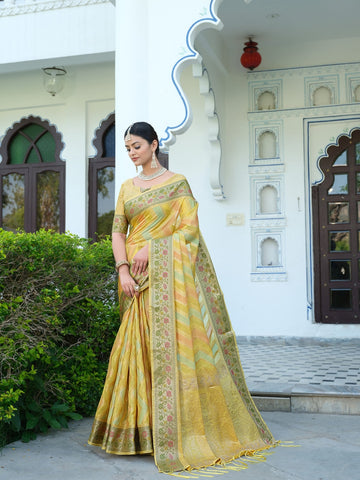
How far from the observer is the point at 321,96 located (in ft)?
21.1

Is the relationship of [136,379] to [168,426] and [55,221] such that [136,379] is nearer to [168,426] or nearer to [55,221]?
[168,426]

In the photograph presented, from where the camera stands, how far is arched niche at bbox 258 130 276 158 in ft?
21.5

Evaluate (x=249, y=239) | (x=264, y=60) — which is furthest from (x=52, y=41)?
(x=249, y=239)

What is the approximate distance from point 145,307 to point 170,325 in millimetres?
179

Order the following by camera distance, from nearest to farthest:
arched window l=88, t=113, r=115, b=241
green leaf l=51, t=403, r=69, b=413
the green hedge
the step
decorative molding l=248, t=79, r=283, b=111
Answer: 1. the green hedge
2. green leaf l=51, t=403, r=69, b=413
3. the step
4. decorative molding l=248, t=79, r=283, b=111
5. arched window l=88, t=113, r=115, b=241

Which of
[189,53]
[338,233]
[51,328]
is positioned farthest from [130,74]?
[338,233]

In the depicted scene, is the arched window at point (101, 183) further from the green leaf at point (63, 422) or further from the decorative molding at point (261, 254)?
the green leaf at point (63, 422)

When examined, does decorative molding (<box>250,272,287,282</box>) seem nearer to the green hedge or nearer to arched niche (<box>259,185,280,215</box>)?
arched niche (<box>259,185,280,215</box>)

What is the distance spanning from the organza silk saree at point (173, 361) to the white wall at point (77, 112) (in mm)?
4126

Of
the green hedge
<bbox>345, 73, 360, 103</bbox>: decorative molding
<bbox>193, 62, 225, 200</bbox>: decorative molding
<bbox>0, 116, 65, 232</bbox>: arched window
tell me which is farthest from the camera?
<bbox>0, 116, 65, 232</bbox>: arched window

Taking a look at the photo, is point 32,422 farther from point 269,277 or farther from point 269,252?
point 269,252

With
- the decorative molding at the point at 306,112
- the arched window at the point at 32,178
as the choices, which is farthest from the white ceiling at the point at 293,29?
the arched window at the point at 32,178

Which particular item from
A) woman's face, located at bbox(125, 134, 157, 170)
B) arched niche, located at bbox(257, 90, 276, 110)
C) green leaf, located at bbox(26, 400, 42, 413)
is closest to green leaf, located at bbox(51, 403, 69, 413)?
green leaf, located at bbox(26, 400, 42, 413)

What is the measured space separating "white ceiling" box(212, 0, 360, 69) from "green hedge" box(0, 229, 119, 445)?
11.1 feet
